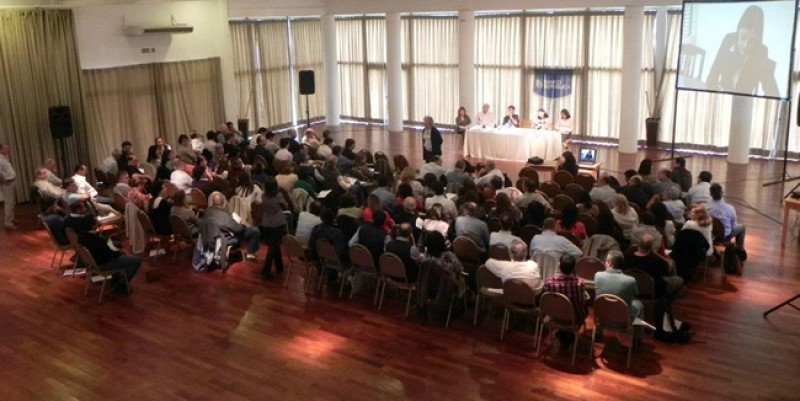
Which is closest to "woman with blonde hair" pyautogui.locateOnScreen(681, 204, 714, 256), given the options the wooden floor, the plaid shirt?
the wooden floor

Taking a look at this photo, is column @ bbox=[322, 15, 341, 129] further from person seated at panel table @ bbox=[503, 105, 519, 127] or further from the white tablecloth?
person seated at panel table @ bbox=[503, 105, 519, 127]

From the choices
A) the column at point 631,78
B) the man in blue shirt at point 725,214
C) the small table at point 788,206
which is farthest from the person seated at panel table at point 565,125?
the man in blue shirt at point 725,214

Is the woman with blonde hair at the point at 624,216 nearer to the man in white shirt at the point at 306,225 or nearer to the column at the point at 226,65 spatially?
the man in white shirt at the point at 306,225

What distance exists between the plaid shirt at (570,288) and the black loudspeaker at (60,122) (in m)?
11.0

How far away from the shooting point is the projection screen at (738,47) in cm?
1268

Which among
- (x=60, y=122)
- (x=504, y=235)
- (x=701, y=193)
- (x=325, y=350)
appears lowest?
(x=325, y=350)

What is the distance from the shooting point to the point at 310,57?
2288 cm

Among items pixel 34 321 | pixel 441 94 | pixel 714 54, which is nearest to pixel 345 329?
pixel 34 321

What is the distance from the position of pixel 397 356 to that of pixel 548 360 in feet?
5.16

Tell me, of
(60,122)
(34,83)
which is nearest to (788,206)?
(60,122)

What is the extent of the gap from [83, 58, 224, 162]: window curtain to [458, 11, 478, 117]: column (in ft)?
20.9

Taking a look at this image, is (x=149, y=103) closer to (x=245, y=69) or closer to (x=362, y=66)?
(x=245, y=69)

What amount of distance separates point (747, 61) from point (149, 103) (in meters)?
12.6

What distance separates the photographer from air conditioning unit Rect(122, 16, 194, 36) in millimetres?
15633
